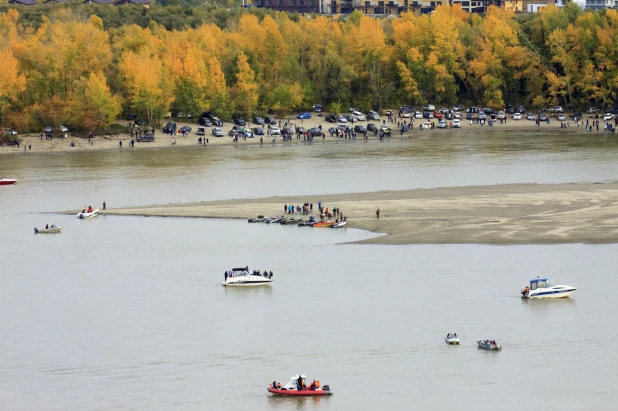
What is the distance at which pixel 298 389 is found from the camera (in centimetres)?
3403

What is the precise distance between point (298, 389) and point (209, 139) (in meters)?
65.8

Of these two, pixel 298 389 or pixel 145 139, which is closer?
pixel 298 389

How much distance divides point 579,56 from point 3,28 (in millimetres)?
55369

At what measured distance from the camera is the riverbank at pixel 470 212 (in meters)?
52.9

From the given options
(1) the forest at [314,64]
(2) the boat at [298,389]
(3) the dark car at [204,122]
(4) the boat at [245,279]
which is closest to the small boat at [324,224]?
(4) the boat at [245,279]

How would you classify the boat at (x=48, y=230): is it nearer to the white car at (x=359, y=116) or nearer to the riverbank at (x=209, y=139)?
the riverbank at (x=209, y=139)

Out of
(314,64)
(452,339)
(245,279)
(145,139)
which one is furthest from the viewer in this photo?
(314,64)

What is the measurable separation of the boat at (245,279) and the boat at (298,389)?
39.8ft

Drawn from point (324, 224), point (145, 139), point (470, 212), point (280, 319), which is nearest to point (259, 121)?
point (145, 139)

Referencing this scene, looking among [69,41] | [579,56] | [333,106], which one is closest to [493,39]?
[579,56]

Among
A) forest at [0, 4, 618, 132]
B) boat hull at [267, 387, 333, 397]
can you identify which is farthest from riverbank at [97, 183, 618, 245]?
forest at [0, 4, 618, 132]

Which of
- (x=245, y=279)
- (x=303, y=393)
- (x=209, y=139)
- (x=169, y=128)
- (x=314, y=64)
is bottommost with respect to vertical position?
(x=303, y=393)

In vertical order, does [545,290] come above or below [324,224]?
below

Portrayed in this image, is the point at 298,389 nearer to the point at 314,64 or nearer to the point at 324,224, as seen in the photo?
the point at 324,224
